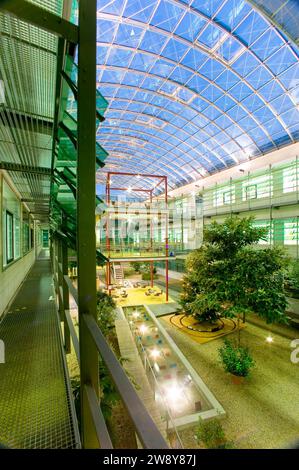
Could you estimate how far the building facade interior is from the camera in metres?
1.42

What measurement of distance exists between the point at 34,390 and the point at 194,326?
9.47 meters

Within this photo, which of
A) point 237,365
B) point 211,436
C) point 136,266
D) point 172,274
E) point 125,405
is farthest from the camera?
point 136,266

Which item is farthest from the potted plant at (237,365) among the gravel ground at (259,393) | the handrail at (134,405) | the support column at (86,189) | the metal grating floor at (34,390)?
the handrail at (134,405)

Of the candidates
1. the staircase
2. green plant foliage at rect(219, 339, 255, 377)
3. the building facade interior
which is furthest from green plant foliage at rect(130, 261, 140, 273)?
green plant foliage at rect(219, 339, 255, 377)

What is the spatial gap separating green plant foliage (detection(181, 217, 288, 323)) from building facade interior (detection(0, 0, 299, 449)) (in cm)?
6

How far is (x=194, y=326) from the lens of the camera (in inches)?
414

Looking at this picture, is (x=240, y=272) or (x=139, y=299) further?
(x=139, y=299)

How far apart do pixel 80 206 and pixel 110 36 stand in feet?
46.0

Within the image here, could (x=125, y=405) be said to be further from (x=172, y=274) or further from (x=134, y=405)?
(x=172, y=274)

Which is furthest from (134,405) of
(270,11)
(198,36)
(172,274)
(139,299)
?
(172,274)

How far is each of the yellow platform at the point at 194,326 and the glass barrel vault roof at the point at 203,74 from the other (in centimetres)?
1168

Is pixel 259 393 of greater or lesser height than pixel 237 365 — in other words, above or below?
below

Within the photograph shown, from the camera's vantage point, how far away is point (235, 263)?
6.71 m

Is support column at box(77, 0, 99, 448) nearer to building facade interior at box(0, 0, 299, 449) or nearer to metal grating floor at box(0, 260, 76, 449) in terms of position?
building facade interior at box(0, 0, 299, 449)
